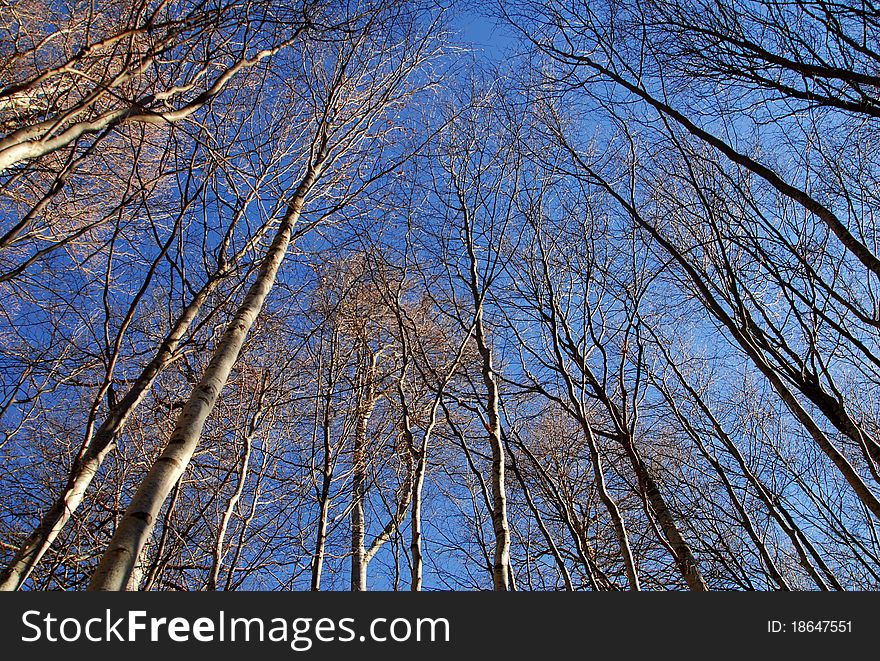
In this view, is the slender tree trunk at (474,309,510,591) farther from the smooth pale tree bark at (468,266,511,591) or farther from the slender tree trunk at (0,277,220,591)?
the slender tree trunk at (0,277,220,591)

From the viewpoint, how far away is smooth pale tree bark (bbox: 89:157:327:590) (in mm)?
1631

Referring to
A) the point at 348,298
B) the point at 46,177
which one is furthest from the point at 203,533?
the point at 46,177

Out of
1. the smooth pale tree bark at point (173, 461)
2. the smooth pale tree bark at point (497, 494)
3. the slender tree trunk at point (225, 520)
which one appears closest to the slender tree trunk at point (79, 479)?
the smooth pale tree bark at point (173, 461)

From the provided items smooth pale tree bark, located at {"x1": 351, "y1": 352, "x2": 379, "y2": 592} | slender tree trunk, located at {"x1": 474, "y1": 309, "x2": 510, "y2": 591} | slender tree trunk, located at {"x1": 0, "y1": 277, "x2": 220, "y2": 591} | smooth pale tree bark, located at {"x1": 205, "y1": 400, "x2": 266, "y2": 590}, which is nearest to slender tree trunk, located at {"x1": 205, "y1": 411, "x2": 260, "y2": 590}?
smooth pale tree bark, located at {"x1": 205, "y1": 400, "x2": 266, "y2": 590}

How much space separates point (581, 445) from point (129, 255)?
14.3 ft

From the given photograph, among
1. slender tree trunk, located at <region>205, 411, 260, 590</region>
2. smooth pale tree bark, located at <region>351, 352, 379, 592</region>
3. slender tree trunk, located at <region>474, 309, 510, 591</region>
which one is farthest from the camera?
smooth pale tree bark, located at <region>351, 352, 379, 592</region>

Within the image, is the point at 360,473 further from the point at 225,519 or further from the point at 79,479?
the point at 79,479

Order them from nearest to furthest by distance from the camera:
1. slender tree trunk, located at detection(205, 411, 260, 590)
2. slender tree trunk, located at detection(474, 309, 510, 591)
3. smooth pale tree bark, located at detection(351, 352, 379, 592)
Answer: slender tree trunk, located at detection(474, 309, 510, 591), slender tree trunk, located at detection(205, 411, 260, 590), smooth pale tree bark, located at detection(351, 352, 379, 592)

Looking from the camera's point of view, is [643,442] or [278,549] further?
[643,442]

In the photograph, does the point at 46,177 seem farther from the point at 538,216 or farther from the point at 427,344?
the point at 538,216

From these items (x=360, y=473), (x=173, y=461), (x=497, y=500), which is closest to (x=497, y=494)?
(x=497, y=500)

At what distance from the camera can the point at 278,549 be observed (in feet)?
14.3

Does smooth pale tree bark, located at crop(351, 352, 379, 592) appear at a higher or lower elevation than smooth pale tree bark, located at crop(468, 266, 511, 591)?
higher

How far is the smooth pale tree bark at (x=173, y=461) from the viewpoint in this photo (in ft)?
5.35
